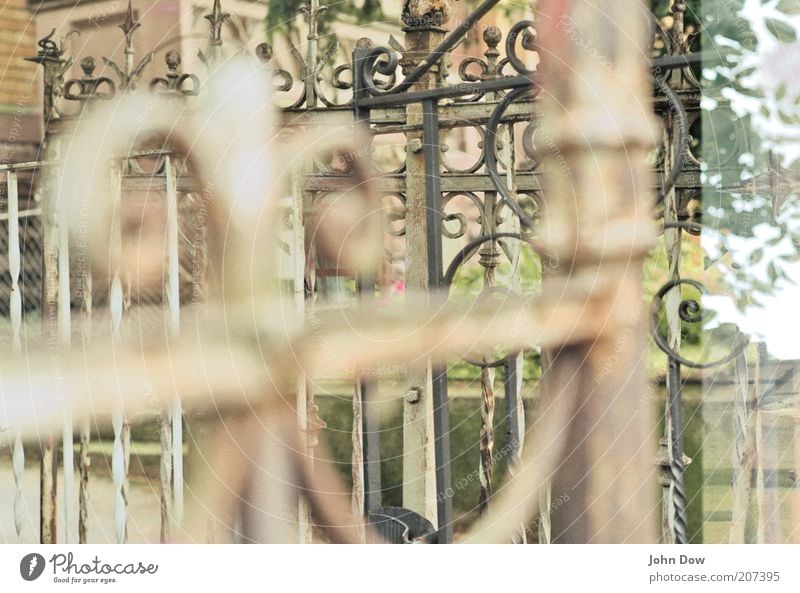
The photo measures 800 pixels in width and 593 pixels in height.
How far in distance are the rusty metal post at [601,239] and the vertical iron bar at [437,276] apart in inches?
9.1

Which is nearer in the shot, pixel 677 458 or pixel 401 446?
pixel 677 458

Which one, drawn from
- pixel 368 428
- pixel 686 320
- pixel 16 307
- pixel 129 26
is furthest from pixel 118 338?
pixel 686 320

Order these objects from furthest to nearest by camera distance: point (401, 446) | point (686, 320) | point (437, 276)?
point (401, 446)
point (437, 276)
point (686, 320)

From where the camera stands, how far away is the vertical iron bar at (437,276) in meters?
2.21

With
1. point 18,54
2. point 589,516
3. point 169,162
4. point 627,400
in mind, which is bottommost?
point 589,516

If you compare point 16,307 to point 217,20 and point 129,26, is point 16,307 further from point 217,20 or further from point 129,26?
point 217,20

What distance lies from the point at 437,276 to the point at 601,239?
14.4 inches

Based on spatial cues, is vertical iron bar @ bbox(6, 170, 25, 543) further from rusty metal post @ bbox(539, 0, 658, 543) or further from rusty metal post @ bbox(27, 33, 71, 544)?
rusty metal post @ bbox(539, 0, 658, 543)

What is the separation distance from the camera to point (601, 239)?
2107 mm

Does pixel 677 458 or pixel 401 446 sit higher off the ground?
pixel 677 458
